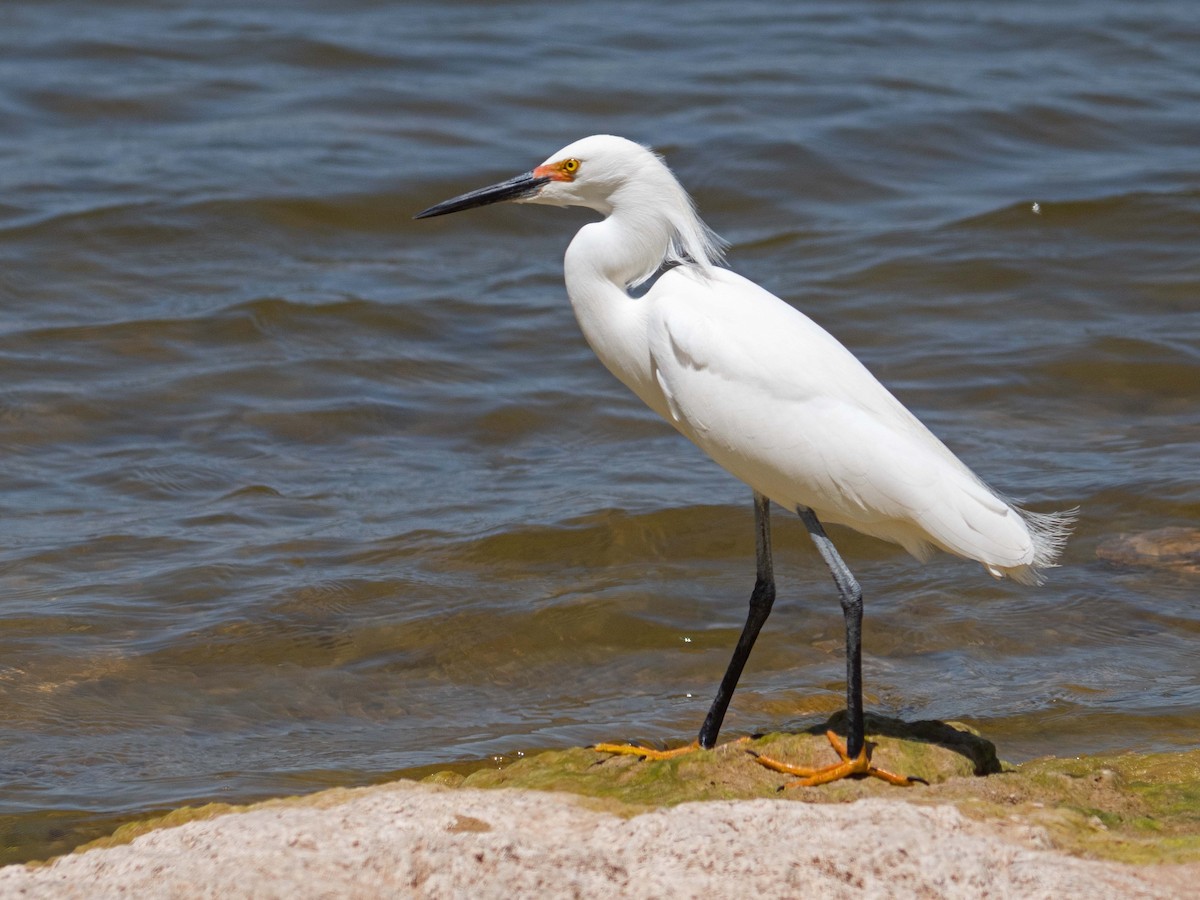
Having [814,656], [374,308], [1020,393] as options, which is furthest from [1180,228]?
[814,656]

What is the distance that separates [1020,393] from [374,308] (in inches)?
Result: 162

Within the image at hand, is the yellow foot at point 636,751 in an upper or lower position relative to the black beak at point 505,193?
lower

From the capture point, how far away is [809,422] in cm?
452

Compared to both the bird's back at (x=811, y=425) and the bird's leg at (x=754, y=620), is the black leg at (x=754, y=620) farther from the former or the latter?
the bird's back at (x=811, y=425)

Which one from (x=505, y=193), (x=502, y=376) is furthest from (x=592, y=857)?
(x=502, y=376)

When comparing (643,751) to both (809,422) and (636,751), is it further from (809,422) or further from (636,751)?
(809,422)

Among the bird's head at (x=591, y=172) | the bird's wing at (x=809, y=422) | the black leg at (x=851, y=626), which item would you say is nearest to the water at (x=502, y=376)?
the black leg at (x=851, y=626)

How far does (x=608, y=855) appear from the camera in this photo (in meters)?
3.40

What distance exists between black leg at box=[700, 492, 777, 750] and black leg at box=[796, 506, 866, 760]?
183 mm

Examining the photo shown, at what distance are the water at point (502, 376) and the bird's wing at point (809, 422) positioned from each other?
4.21 feet

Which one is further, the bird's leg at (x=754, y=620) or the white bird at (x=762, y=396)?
the bird's leg at (x=754, y=620)

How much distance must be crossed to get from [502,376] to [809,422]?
5040 millimetres

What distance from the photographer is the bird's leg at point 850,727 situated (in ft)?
13.8

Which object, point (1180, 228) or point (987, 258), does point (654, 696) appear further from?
point (1180, 228)
